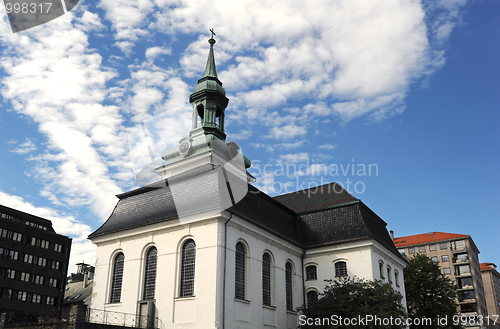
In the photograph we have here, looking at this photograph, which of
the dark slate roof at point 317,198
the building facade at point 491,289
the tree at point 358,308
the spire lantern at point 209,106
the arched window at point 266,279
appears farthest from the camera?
the building facade at point 491,289

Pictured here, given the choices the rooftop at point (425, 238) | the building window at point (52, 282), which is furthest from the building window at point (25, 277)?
the rooftop at point (425, 238)

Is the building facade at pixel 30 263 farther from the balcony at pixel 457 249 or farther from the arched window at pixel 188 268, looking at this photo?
the balcony at pixel 457 249

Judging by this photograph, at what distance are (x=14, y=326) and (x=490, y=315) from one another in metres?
93.9

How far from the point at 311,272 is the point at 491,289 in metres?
82.0

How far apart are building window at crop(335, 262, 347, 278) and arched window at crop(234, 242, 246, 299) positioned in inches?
283

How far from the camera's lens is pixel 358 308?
70.3 feet

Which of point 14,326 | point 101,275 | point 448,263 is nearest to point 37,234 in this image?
point 101,275

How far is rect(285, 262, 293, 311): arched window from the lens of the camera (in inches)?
1016

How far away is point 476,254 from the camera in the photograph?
288 ft

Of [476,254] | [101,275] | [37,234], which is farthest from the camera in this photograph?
[476,254]

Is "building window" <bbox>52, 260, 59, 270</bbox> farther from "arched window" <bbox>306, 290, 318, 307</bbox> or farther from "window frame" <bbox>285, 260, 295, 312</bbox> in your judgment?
"arched window" <bbox>306, 290, 318, 307</bbox>

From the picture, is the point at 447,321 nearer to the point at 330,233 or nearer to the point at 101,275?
the point at 330,233

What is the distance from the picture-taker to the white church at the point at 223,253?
21.2 m

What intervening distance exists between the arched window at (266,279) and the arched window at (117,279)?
25.5ft
